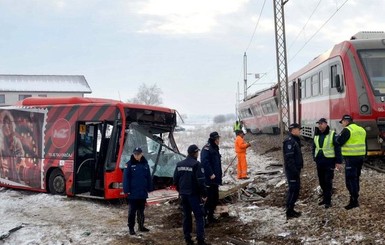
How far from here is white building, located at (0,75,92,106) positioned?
64000 mm

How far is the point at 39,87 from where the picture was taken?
219 ft

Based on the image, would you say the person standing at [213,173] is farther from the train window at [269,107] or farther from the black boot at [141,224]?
the train window at [269,107]

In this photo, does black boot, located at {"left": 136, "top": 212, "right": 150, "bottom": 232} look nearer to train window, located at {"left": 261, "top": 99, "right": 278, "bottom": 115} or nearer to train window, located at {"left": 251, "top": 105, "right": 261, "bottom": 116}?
train window, located at {"left": 261, "top": 99, "right": 278, "bottom": 115}

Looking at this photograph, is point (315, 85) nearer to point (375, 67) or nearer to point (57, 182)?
point (375, 67)

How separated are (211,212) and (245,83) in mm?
33501

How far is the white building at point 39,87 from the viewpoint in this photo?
64.0 m

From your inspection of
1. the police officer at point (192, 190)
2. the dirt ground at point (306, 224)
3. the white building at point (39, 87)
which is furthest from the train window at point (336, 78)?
the white building at point (39, 87)

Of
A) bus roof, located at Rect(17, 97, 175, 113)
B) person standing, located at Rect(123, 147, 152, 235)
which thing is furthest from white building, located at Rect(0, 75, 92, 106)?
person standing, located at Rect(123, 147, 152, 235)

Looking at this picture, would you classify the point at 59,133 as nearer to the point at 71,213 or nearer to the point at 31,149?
the point at 31,149

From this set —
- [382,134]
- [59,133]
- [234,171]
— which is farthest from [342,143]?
[234,171]

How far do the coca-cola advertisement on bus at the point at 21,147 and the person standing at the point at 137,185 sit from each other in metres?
5.14

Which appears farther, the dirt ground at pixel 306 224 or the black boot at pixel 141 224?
the black boot at pixel 141 224

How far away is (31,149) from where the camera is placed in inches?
513

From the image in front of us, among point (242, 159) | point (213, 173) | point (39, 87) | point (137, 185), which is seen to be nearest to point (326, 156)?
point (213, 173)
